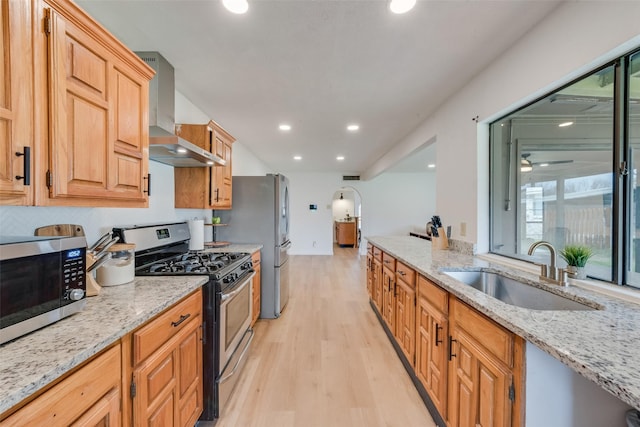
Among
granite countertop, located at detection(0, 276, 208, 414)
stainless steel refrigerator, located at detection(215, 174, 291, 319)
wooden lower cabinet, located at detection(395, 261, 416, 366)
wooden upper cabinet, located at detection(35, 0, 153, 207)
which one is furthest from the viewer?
stainless steel refrigerator, located at detection(215, 174, 291, 319)

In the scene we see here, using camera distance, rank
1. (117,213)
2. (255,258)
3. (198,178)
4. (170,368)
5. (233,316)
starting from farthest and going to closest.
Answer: (255,258), (198,178), (233,316), (117,213), (170,368)

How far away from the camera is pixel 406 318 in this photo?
7.07 ft

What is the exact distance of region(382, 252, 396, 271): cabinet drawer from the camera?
254 cm

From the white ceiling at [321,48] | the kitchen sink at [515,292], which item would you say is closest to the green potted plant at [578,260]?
the kitchen sink at [515,292]

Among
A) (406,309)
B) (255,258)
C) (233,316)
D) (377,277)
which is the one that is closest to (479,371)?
(406,309)

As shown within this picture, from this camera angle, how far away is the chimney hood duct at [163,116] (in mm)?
1825

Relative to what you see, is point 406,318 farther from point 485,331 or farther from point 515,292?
point 485,331

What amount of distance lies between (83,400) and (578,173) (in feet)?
8.85

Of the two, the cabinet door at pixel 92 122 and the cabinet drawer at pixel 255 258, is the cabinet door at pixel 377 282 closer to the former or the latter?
the cabinet drawer at pixel 255 258

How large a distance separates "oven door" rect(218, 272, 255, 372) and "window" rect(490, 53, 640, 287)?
2.12 m

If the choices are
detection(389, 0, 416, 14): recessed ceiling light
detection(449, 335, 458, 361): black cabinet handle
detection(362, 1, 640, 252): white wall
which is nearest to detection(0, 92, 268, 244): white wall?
detection(389, 0, 416, 14): recessed ceiling light

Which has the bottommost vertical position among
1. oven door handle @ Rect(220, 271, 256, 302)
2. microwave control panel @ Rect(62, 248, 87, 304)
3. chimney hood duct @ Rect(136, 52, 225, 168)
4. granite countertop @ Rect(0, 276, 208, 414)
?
oven door handle @ Rect(220, 271, 256, 302)

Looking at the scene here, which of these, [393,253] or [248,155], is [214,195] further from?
[248,155]

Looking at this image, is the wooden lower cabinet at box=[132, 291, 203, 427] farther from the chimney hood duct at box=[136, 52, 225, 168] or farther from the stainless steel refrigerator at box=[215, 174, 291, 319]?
the stainless steel refrigerator at box=[215, 174, 291, 319]
